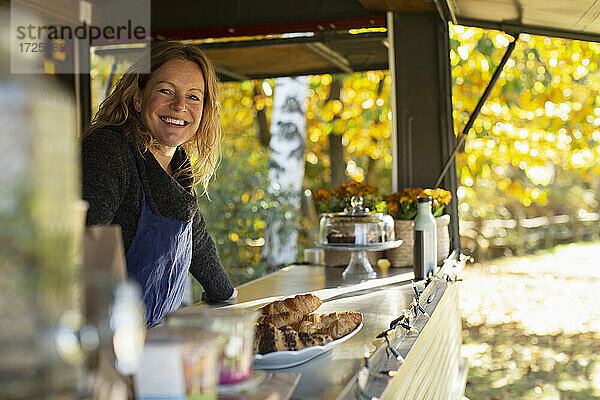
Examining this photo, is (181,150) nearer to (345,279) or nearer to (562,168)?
(345,279)

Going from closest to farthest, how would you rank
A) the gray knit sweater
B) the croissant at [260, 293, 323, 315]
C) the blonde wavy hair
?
the croissant at [260, 293, 323, 315]
the gray knit sweater
the blonde wavy hair

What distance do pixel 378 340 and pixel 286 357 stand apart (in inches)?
16.1

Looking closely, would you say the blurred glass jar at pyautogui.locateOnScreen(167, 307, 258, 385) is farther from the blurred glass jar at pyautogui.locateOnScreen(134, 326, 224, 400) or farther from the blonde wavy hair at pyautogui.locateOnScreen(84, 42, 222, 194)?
the blonde wavy hair at pyautogui.locateOnScreen(84, 42, 222, 194)

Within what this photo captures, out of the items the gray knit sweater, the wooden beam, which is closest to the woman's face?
the gray knit sweater

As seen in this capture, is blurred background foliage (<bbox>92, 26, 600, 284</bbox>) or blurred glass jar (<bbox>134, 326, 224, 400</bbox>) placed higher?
blurred background foliage (<bbox>92, 26, 600, 284</bbox>)

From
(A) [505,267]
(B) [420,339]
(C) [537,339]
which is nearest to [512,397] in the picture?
(C) [537,339]

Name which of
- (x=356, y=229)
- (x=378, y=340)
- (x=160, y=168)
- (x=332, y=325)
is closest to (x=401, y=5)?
(x=356, y=229)

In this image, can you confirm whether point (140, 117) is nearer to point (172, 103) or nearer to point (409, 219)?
point (172, 103)

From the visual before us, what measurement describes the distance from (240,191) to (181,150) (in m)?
2.78

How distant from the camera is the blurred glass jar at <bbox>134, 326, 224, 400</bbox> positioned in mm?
705

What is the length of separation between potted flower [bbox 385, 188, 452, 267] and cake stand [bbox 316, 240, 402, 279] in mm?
312

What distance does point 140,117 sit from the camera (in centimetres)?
207

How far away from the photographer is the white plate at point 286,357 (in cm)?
123

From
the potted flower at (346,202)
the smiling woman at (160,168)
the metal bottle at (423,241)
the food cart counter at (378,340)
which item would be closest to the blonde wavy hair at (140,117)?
the smiling woman at (160,168)
